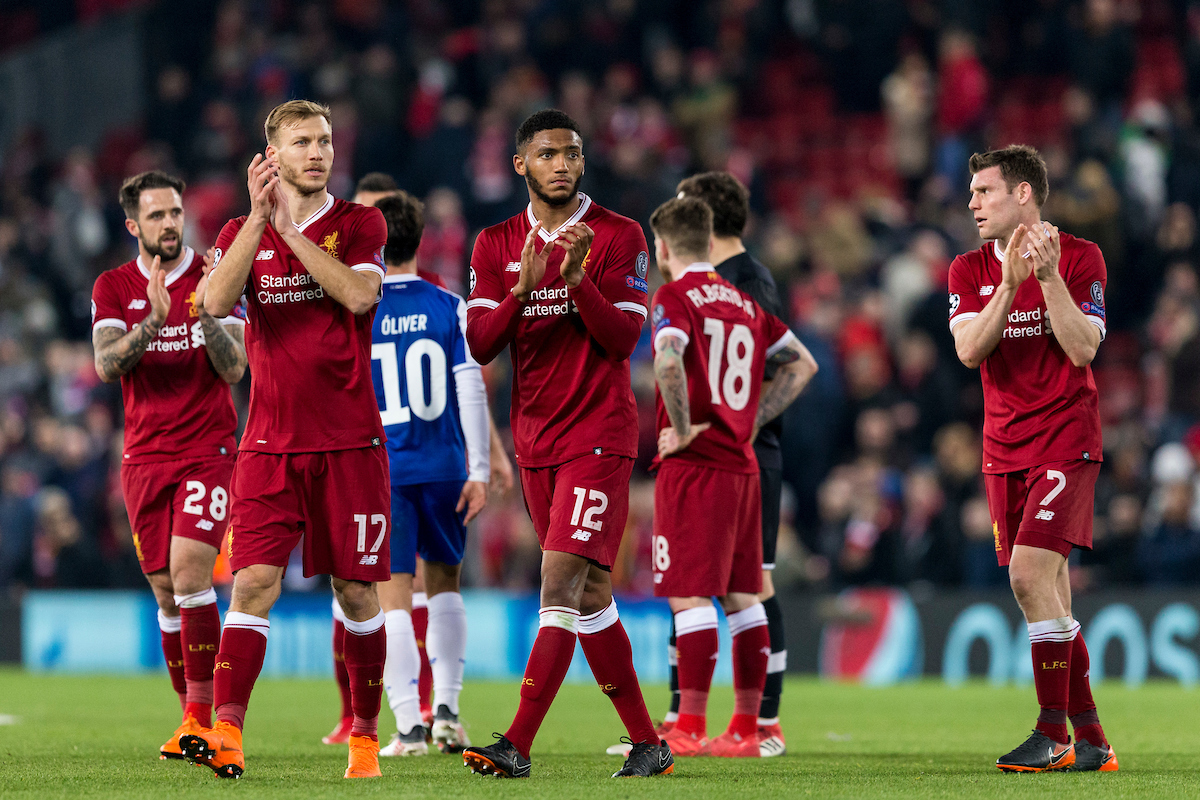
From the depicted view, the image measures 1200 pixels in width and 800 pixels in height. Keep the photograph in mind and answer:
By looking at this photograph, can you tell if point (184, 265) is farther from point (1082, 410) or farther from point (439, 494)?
point (1082, 410)

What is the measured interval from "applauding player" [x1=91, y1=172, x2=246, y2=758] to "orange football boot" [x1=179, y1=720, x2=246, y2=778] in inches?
57.1

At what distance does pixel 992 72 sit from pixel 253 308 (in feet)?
52.2

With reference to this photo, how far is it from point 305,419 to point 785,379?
2745 millimetres

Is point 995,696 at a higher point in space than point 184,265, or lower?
lower

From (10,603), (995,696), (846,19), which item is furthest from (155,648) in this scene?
(846,19)

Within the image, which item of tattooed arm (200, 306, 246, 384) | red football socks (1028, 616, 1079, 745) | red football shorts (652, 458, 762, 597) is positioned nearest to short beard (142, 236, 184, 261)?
tattooed arm (200, 306, 246, 384)

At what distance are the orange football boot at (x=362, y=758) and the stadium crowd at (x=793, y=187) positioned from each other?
349 inches

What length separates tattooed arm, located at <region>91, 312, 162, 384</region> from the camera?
302 inches

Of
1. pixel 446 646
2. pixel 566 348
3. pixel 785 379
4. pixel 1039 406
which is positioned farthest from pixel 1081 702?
pixel 446 646

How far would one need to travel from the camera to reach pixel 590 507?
21.3 ft

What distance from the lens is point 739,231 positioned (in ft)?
27.8

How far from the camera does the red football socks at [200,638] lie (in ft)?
24.7

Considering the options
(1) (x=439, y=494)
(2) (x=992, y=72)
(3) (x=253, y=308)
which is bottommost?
(1) (x=439, y=494)

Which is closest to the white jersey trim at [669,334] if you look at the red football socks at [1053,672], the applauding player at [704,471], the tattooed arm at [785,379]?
the applauding player at [704,471]
